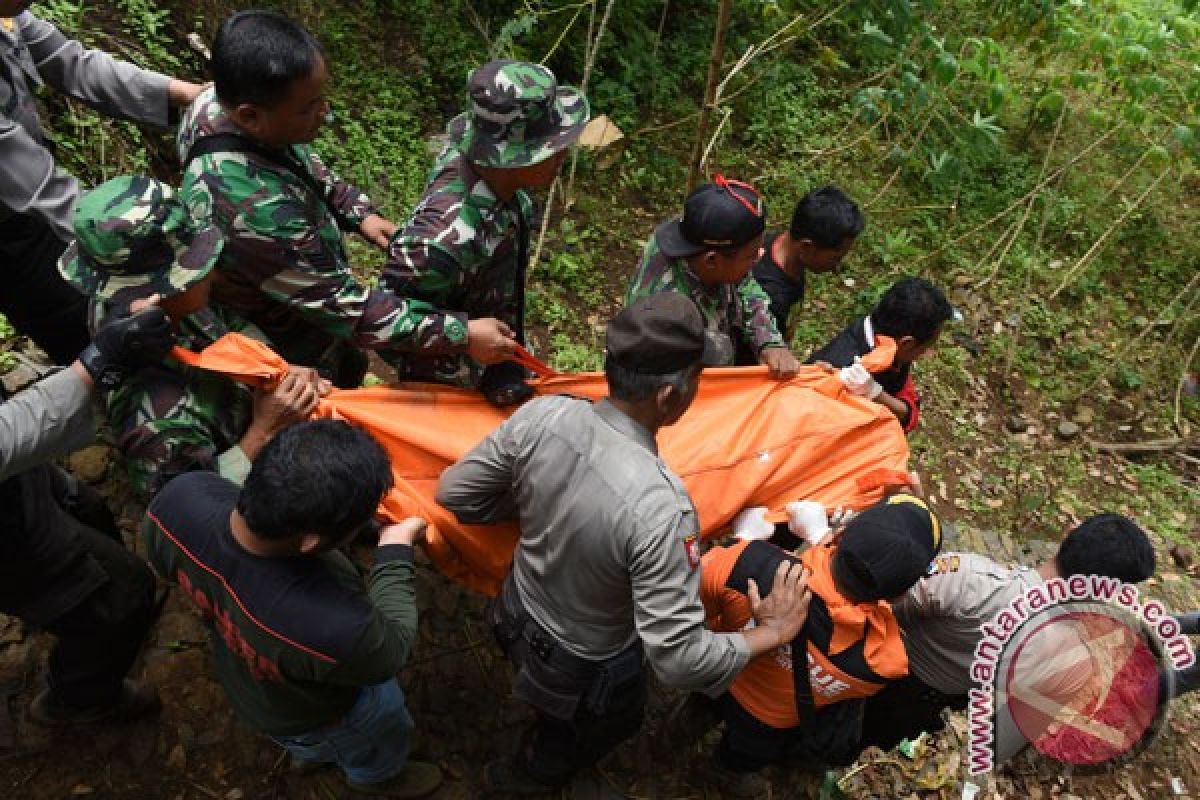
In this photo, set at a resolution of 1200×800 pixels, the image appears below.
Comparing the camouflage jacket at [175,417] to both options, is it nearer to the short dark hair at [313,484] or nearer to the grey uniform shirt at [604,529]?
the short dark hair at [313,484]

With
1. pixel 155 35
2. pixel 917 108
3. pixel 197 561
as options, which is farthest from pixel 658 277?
pixel 917 108

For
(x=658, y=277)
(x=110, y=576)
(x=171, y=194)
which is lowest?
(x=110, y=576)

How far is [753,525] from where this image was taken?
3070mm

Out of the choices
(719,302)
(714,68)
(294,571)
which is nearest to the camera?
(294,571)

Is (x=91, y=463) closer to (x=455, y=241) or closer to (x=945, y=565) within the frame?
(x=455, y=241)

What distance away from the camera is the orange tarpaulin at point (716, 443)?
2.79 metres

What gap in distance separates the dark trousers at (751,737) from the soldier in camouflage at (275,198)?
68.3 inches

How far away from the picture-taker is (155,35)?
476cm

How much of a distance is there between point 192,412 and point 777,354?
2.30 metres

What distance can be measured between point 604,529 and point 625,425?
0.30 meters

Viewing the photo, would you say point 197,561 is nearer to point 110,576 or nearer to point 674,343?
point 110,576

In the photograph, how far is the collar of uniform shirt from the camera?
2195 millimetres

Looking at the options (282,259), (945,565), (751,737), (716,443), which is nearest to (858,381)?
(716,443)

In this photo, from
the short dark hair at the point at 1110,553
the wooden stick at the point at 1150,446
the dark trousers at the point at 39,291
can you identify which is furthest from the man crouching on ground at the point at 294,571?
the wooden stick at the point at 1150,446
